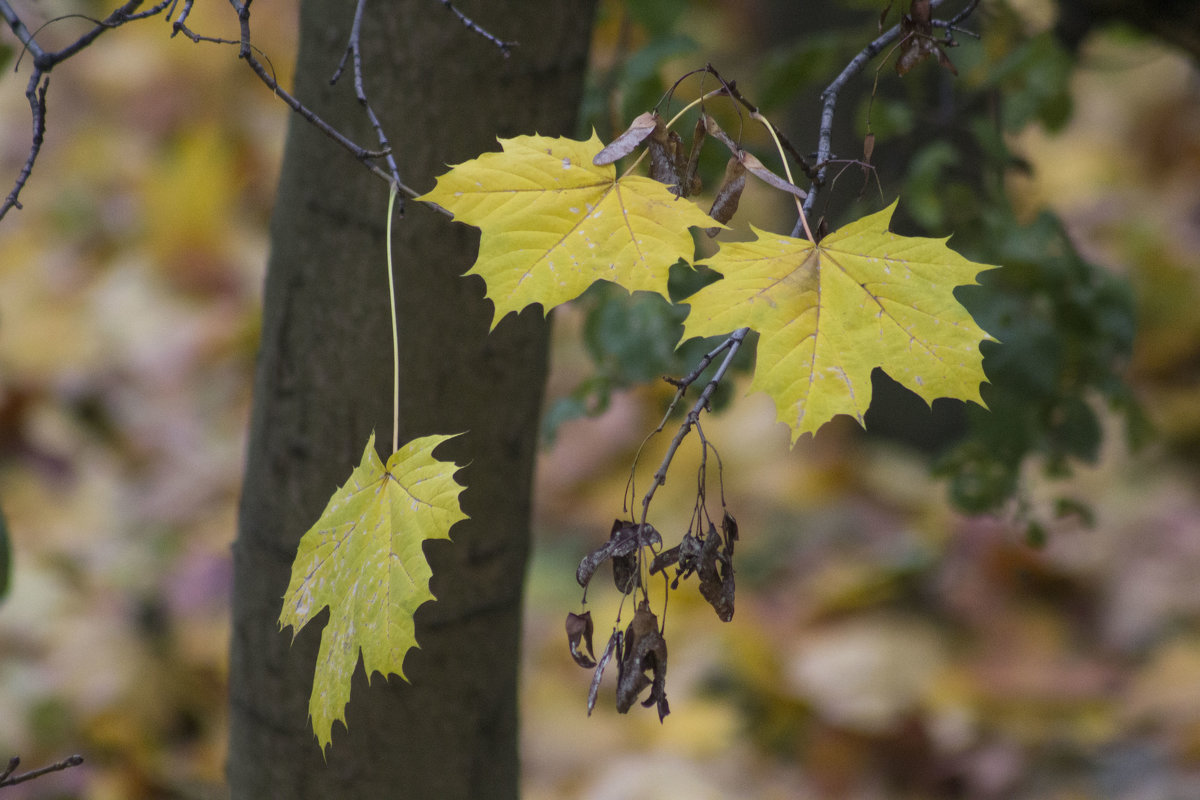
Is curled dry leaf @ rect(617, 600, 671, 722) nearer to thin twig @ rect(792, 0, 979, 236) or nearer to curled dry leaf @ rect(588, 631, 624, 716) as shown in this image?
curled dry leaf @ rect(588, 631, 624, 716)

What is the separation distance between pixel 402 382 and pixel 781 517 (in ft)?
6.22

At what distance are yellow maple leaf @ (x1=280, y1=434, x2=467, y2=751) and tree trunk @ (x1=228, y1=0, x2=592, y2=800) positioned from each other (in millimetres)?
275

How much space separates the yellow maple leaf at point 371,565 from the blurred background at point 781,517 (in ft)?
1.74

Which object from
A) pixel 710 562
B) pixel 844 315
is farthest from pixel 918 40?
pixel 710 562

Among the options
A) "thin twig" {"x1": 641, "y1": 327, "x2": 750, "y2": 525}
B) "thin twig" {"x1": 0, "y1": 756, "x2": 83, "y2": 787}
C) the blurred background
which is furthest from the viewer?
the blurred background

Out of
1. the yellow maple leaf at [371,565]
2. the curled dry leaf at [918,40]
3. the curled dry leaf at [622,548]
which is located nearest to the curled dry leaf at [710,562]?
the curled dry leaf at [622,548]

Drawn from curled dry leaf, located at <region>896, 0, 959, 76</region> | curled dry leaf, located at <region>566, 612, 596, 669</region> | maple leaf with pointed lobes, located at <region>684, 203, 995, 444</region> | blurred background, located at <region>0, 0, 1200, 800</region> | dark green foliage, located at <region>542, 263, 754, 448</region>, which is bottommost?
curled dry leaf, located at <region>566, 612, 596, 669</region>

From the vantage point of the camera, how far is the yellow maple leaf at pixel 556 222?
542 millimetres

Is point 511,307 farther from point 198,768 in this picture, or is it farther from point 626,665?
point 198,768

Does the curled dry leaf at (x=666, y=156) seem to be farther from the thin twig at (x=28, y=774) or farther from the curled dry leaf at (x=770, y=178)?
the thin twig at (x=28, y=774)

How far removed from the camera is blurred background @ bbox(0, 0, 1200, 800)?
1.26 meters

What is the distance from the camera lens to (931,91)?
2.16 meters

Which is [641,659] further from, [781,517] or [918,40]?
[781,517]

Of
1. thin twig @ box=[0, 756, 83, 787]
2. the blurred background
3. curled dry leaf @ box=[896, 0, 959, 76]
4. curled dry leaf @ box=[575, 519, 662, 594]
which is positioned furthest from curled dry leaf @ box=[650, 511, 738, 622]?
the blurred background
